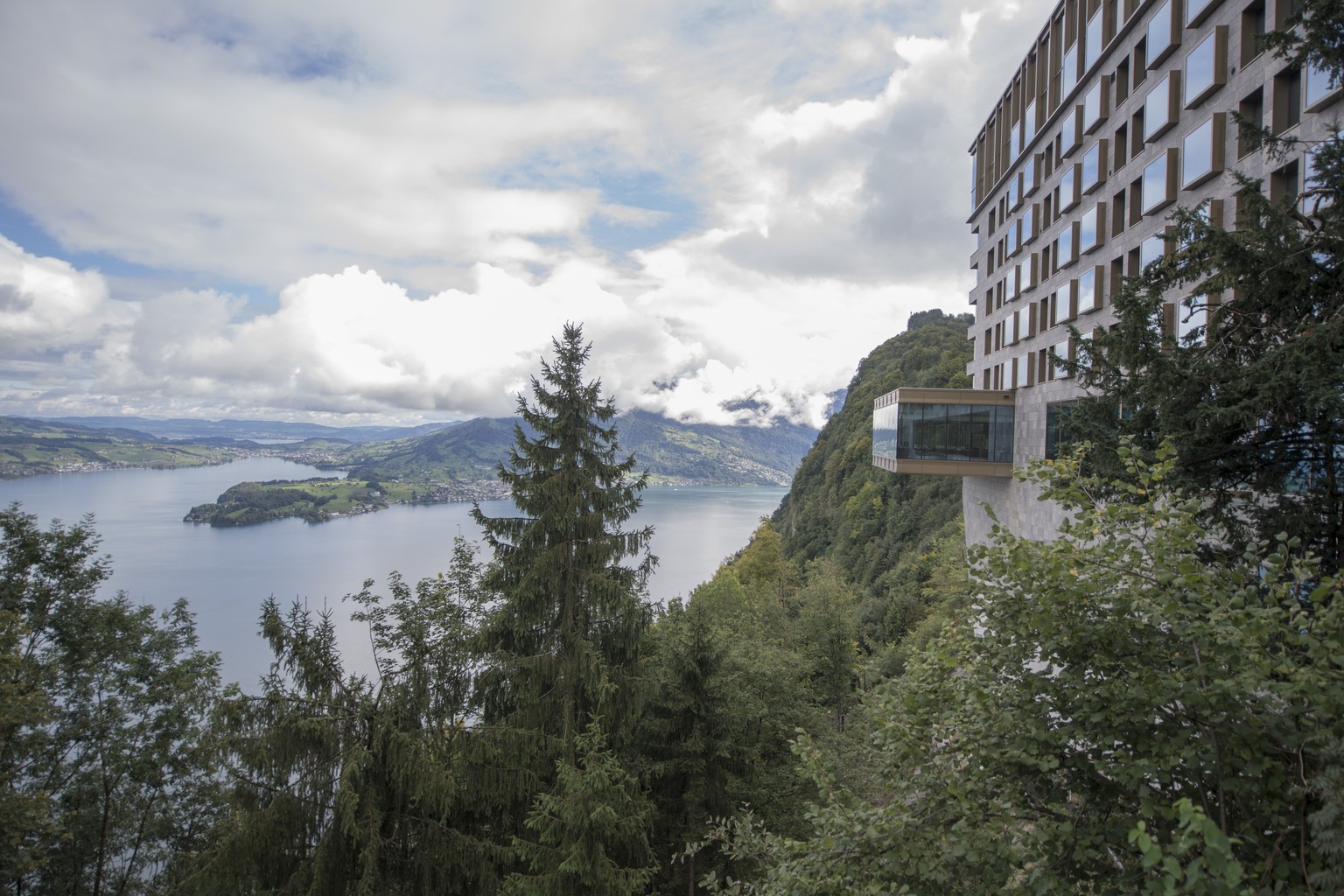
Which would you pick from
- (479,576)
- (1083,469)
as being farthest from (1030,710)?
(479,576)

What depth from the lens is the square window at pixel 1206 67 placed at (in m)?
15.8

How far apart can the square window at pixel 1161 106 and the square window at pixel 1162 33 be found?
59 cm

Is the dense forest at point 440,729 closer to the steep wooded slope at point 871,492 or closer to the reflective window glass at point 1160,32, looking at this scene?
the reflective window glass at point 1160,32

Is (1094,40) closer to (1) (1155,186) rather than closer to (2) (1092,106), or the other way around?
(2) (1092,106)

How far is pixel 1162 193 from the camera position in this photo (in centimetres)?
1806

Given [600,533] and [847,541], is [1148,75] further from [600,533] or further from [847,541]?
[847,541]

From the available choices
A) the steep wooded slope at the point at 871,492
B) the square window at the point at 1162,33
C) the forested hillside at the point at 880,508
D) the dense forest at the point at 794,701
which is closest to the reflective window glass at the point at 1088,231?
the square window at the point at 1162,33

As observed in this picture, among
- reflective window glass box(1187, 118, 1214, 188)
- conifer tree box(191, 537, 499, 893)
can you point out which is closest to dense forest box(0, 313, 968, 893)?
conifer tree box(191, 537, 499, 893)

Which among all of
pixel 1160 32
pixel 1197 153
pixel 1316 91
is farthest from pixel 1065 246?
pixel 1316 91

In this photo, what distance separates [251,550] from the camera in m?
83.0

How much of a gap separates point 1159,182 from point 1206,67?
278cm

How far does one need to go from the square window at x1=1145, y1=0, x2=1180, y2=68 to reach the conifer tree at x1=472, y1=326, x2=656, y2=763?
1682 centimetres

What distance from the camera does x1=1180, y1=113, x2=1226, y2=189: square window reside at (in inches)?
629

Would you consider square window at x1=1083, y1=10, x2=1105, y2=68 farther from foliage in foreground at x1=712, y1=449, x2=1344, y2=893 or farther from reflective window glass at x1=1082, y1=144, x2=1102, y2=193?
foliage in foreground at x1=712, y1=449, x2=1344, y2=893
